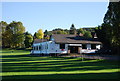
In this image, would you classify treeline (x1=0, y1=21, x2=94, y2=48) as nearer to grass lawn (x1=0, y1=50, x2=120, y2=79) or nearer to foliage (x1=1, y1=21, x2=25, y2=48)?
foliage (x1=1, y1=21, x2=25, y2=48)

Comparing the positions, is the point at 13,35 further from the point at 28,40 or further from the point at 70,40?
the point at 70,40

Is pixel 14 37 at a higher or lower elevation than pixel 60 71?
higher

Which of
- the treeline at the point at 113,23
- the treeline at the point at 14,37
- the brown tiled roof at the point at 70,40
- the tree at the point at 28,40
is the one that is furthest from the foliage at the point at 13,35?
the treeline at the point at 113,23

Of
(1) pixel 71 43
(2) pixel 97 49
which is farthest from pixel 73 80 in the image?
(2) pixel 97 49

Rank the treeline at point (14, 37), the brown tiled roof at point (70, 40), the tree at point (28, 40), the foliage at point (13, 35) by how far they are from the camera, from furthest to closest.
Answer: the tree at point (28, 40), the treeline at point (14, 37), the foliage at point (13, 35), the brown tiled roof at point (70, 40)

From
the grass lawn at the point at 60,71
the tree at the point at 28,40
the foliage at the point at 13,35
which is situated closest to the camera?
the grass lawn at the point at 60,71

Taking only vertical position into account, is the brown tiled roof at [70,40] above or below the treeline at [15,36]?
below

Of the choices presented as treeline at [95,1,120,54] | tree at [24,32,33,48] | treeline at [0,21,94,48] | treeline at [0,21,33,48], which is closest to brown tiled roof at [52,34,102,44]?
treeline at [95,1,120,54]

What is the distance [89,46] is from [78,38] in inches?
139

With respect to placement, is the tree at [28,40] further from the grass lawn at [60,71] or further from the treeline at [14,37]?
the grass lawn at [60,71]

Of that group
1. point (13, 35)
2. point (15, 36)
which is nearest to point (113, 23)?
point (15, 36)

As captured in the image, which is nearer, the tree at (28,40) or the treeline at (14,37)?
the treeline at (14,37)

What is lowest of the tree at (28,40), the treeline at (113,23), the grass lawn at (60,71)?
the grass lawn at (60,71)

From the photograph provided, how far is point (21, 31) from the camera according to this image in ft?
291
